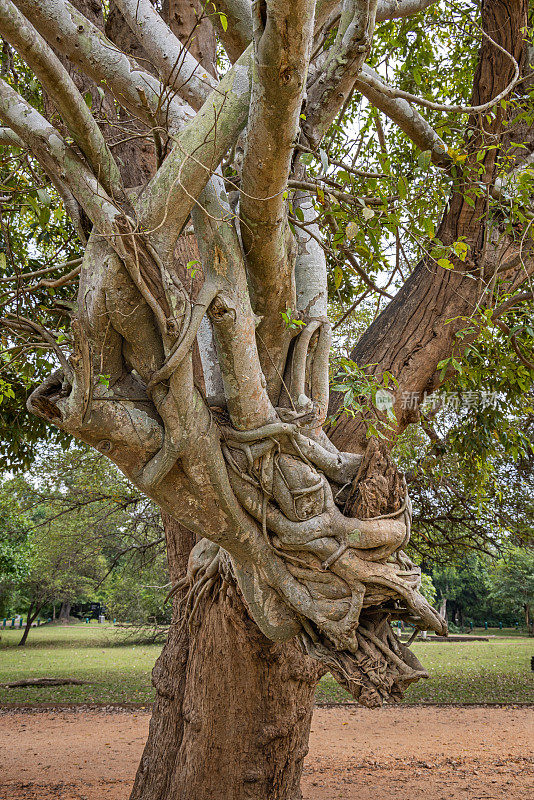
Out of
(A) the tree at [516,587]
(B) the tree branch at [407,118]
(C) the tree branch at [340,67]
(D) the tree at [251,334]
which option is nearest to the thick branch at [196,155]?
(D) the tree at [251,334]

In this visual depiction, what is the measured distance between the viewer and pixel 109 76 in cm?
314

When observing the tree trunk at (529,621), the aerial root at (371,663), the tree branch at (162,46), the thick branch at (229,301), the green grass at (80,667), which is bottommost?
the green grass at (80,667)

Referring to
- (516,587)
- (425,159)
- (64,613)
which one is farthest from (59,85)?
(64,613)

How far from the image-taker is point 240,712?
374 centimetres

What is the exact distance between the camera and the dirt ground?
5.69 metres

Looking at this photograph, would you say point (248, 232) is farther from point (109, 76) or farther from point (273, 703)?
point (273, 703)

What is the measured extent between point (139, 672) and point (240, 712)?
11224mm

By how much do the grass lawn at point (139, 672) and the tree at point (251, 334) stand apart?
7.92m

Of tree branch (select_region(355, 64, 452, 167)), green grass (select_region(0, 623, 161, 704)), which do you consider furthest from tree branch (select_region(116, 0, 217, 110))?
green grass (select_region(0, 623, 161, 704))

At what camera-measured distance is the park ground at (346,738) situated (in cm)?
582

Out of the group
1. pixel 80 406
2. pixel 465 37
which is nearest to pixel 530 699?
pixel 465 37

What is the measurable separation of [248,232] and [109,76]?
1.20 metres

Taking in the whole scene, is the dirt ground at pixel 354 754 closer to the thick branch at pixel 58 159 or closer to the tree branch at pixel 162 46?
the thick branch at pixel 58 159

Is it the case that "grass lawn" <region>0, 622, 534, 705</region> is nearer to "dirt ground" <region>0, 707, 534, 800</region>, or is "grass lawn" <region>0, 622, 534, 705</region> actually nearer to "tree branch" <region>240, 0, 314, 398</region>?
"dirt ground" <region>0, 707, 534, 800</region>
